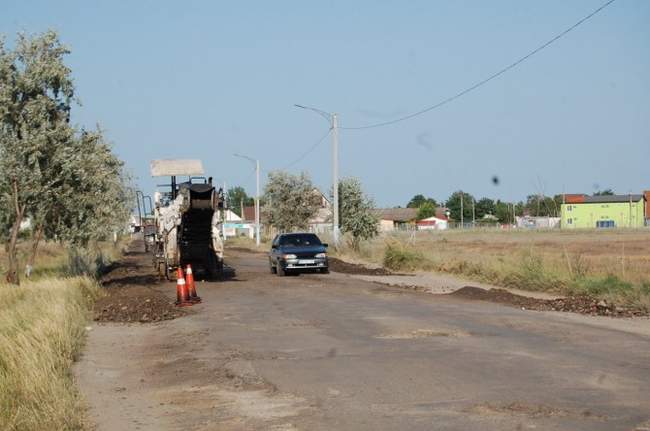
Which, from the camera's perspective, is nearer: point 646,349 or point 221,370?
point 221,370

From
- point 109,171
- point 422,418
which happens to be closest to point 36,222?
point 109,171

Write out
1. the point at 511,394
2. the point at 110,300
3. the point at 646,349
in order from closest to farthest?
the point at 511,394, the point at 646,349, the point at 110,300

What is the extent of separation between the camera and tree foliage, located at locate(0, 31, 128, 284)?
24266 mm

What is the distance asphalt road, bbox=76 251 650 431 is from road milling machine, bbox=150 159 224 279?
32.7 feet

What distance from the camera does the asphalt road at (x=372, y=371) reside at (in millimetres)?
8602

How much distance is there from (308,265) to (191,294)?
445 inches

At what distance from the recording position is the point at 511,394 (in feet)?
31.1

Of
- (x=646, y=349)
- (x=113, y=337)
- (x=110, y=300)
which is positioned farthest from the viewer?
(x=110, y=300)

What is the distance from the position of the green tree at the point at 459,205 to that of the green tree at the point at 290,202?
119280 millimetres

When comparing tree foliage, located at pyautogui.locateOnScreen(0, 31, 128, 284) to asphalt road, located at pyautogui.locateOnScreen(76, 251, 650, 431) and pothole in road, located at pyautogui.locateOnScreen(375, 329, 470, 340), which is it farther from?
pothole in road, located at pyautogui.locateOnScreen(375, 329, 470, 340)

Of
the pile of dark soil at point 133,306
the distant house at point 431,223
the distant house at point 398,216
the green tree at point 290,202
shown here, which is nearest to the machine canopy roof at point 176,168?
the pile of dark soil at point 133,306

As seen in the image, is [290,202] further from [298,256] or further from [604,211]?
[604,211]

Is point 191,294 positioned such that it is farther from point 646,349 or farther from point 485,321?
point 646,349

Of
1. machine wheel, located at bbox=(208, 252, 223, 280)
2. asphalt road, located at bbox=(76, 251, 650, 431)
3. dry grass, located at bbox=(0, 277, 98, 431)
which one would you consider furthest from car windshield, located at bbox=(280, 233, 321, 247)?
asphalt road, located at bbox=(76, 251, 650, 431)
